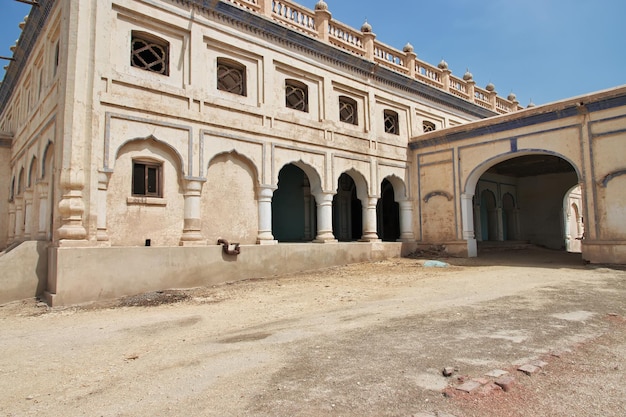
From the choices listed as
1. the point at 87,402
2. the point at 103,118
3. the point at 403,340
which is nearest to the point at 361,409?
Result: the point at 403,340

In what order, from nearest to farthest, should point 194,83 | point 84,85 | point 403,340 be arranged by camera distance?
point 403,340, point 84,85, point 194,83

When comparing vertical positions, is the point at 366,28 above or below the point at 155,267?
above

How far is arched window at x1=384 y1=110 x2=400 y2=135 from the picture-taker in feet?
54.6

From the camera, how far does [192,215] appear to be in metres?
10.4

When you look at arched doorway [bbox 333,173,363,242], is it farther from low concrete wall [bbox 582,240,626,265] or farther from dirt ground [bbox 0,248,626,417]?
dirt ground [bbox 0,248,626,417]

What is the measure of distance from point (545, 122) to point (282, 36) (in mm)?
8419

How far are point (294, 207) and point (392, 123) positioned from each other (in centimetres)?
509

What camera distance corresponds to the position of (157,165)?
10305 millimetres

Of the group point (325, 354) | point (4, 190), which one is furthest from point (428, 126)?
point (4, 190)

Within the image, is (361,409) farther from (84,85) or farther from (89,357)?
(84,85)

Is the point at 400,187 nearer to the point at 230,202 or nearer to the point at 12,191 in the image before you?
the point at 230,202

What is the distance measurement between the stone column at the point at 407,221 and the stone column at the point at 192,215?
8.47 m

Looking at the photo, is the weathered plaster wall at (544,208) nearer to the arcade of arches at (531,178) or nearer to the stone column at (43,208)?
the arcade of arches at (531,178)

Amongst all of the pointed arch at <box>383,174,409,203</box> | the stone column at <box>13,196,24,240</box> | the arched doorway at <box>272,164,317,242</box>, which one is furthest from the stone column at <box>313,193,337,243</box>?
the stone column at <box>13,196,24,240</box>
